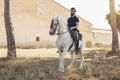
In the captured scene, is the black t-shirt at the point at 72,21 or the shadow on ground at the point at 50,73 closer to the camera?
the shadow on ground at the point at 50,73

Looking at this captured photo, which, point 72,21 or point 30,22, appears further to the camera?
point 30,22

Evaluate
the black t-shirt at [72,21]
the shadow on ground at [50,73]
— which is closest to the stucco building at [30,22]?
the shadow on ground at [50,73]

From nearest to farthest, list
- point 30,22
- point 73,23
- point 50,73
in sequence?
point 50,73 → point 73,23 → point 30,22

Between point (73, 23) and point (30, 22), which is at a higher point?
point (30, 22)

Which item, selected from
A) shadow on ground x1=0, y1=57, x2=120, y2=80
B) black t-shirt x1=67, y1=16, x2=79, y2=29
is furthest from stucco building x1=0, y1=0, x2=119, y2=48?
black t-shirt x1=67, y1=16, x2=79, y2=29

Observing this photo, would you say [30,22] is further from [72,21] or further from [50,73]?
[50,73]

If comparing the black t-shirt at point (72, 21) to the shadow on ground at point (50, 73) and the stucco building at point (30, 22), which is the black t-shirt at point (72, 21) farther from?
the stucco building at point (30, 22)

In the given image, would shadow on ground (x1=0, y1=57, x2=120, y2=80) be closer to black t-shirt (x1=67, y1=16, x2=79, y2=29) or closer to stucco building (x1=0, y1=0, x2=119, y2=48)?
black t-shirt (x1=67, y1=16, x2=79, y2=29)

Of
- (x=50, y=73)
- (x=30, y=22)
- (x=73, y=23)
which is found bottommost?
(x=50, y=73)

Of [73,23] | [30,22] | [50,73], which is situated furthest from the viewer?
[30,22]

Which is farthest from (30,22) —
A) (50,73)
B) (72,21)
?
(50,73)

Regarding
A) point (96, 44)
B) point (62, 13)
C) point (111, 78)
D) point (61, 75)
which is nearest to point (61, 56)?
point (61, 75)

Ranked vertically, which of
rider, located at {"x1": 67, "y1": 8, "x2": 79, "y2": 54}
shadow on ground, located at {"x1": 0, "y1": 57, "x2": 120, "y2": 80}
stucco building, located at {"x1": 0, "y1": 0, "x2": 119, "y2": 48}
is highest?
stucco building, located at {"x1": 0, "y1": 0, "x2": 119, "y2": 48}

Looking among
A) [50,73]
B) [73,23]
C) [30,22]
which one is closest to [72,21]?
[73,23]
